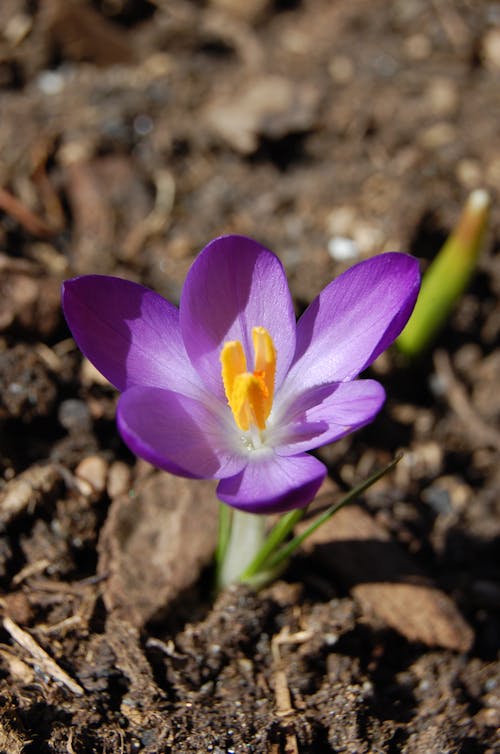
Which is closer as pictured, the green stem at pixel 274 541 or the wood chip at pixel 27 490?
the green stem at pixel 274 541

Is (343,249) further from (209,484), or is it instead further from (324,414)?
(324,414)

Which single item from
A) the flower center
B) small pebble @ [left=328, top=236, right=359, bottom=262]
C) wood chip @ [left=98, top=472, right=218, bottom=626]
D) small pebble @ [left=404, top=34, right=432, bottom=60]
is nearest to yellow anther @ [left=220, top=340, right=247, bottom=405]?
the flower center

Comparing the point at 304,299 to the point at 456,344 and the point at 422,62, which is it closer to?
the point at 456,344

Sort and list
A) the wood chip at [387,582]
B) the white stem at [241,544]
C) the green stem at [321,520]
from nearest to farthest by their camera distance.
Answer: the green stem at [321,520] → the white stem at [241,544] → the wood chip at [387,582]

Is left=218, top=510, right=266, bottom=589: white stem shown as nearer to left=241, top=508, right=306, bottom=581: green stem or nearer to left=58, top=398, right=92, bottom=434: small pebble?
left=241, top=508, right=306, bottom=581: green stem

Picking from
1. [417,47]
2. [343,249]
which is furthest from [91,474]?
[417,47]

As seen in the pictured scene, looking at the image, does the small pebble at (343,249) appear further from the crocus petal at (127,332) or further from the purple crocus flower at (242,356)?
the crocus petal at (127,332)

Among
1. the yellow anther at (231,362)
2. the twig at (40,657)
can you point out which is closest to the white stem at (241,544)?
the yellow anther at (231,362)

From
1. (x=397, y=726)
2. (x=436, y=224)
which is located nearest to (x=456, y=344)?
(x=436, y=224)
